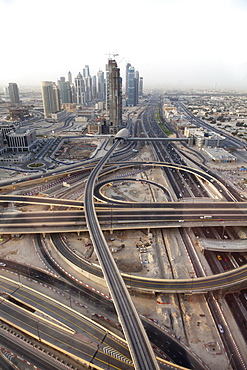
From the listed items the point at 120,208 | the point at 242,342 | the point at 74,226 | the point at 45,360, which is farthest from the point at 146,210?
the point at 45,360

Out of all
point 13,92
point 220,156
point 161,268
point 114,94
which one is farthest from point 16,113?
point 161,268

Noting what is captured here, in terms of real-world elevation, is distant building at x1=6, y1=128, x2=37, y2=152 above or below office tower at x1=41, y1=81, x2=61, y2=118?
below

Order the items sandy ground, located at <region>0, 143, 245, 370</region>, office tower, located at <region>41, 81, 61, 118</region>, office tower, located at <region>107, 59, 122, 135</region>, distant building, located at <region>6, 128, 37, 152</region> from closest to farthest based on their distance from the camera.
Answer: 1. sandy ground, located at <region>0, 143, 245, 370</region>
2. distant building, located at <region>6, 128, 37, 152</region>
3. office tower, located at <region>107, 59, 122, 135</region>
4. office tower, located at <region>41, 81, 61, 118</region>

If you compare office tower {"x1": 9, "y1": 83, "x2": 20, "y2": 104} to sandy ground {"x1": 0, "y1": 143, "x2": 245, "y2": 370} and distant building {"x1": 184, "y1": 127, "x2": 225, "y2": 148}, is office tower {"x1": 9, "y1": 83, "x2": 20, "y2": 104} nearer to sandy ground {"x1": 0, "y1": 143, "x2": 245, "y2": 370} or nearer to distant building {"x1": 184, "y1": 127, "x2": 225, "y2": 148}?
distant building {"x1": 184, "y1": 127, "x2": 225, "y2": 148}

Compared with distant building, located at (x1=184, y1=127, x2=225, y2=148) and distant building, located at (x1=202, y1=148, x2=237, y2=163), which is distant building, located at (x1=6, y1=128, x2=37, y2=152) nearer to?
distant building, located at (x1=184, y1=127, x2=225, y2=148)

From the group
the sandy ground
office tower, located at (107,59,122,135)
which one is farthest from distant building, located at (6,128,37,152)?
the sandy ground

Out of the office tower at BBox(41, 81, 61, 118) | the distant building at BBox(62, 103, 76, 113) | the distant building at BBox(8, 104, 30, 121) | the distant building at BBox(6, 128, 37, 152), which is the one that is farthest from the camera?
the distant building at BBox(62, 103, 76, 113)

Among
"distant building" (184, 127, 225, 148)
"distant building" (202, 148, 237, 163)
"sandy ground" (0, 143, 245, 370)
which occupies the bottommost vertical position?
"sandy ground" (0, 143, 245, 370)

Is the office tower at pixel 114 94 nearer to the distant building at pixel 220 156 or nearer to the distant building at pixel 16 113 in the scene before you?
Result: the distant building at pixel 220 156

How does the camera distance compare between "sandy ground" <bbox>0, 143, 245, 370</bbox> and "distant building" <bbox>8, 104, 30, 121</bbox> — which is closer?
"sandy ground" <bbox>0, 143, 245, 370</bbox>
